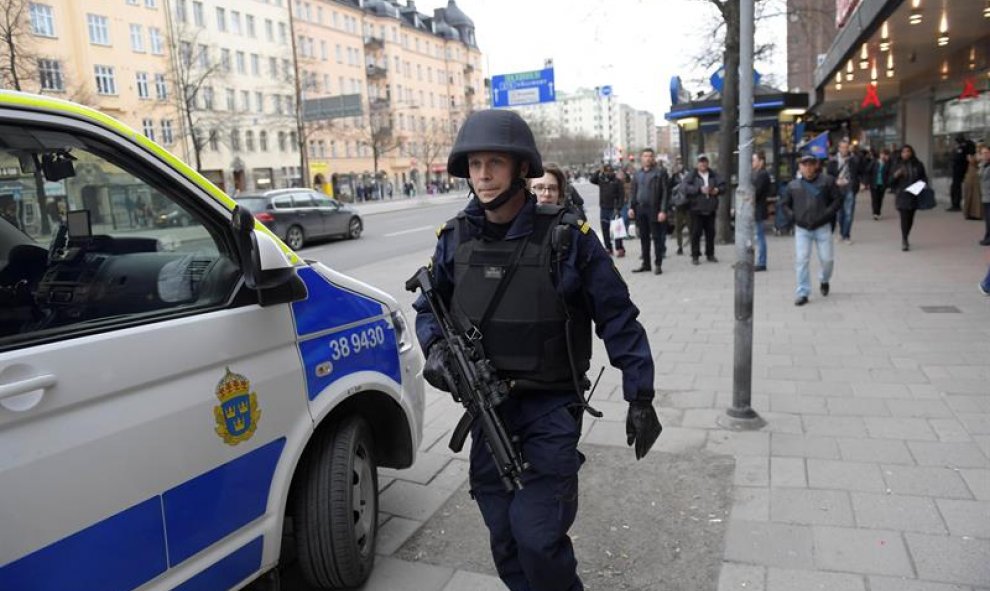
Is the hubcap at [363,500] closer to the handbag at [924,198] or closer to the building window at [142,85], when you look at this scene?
the handbag at [924,198]

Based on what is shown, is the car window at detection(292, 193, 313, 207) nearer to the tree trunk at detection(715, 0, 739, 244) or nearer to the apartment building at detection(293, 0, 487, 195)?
the tree trunk at detection(715, 0, 739, 244)

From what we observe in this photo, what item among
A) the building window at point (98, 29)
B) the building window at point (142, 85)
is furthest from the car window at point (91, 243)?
the building window at point (142, 85)

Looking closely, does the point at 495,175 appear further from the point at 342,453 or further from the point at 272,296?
the point at 342,453

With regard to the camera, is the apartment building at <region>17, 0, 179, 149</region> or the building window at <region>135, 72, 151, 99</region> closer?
the apartment building at <region>17, 0, 179, 149</region>

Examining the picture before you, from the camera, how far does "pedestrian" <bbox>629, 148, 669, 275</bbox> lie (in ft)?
36.0

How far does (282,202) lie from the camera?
1888cm

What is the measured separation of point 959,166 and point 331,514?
19.4 metres

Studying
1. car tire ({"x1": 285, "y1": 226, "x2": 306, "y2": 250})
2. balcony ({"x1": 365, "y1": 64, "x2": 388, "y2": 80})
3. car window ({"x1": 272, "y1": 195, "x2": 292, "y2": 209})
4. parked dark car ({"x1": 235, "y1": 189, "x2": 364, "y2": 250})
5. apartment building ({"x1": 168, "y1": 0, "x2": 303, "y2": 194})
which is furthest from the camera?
balcony ({"x1": 365, "y1": 64, "x2": 388, "y2": 80})

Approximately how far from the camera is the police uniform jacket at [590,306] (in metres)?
2.49

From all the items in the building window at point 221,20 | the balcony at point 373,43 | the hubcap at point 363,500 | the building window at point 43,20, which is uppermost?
the balcony at point 373,43

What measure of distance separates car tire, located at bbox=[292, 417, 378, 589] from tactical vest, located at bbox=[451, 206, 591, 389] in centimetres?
83

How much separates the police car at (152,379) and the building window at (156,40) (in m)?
53.0

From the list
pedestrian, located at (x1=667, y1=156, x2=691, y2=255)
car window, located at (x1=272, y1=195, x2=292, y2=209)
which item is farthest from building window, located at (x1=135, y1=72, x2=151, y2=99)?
pedestrian, located at (x1=667, y1=156, x2=691, y2=255)

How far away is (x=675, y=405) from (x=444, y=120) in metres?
87.7
